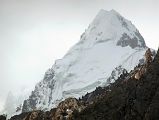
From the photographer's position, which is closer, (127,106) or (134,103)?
(134,103)

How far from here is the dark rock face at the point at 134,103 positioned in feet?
487

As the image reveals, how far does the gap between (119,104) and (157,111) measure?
22190mm

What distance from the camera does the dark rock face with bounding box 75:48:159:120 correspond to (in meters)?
148

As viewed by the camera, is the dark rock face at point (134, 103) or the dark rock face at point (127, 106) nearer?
the dark rock face at point (134, 103)

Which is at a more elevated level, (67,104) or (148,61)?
(148,61)

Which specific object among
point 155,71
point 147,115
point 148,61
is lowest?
point 147,115

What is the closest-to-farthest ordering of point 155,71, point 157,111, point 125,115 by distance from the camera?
point 157,111 → point 125,115 → point 155,71

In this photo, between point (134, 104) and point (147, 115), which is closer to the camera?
point (147, 115)

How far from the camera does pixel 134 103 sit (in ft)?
510

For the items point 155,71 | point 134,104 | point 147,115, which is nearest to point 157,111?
point 147,115

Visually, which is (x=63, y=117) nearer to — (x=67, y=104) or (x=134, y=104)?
(x=67, y=104)

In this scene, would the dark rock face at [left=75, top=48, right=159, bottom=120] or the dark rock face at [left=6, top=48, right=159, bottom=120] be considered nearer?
the dark rock face at [left=75, top=48, right=159, bottom=120]

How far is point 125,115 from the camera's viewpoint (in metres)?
153

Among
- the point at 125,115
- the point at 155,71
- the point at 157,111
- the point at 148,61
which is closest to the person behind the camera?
the point at 157,111
